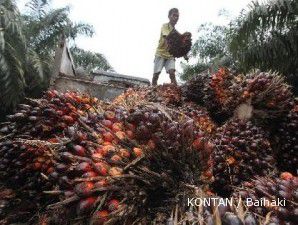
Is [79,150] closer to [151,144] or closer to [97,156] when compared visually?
[97,156]

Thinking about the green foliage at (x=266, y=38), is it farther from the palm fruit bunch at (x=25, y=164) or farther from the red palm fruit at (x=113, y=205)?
the red palm fruit at (x=113, y=205)

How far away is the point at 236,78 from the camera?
275 centimetres

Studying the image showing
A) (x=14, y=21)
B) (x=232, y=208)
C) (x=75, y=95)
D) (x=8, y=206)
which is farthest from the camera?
(x=14, y=21)

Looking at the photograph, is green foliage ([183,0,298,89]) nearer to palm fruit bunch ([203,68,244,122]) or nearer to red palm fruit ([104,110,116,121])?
palm fruit bunch ([203,68,244,122])

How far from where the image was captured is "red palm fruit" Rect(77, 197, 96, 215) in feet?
4.02

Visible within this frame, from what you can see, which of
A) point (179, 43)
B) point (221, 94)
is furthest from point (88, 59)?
point (221, 94)

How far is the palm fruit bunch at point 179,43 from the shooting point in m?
4.57

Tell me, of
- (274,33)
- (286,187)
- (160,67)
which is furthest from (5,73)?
(286,187)

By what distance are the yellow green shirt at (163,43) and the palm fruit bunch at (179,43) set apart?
33.0 inches

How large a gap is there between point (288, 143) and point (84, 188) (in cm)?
147

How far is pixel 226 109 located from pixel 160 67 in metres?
2.97

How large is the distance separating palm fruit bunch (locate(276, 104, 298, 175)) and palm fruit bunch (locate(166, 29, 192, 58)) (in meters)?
2.24

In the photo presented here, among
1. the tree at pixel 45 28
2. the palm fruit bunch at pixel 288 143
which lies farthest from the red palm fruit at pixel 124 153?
the tree at pixel 45 28

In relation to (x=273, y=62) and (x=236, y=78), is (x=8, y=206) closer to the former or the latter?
(x=236, y=78)
